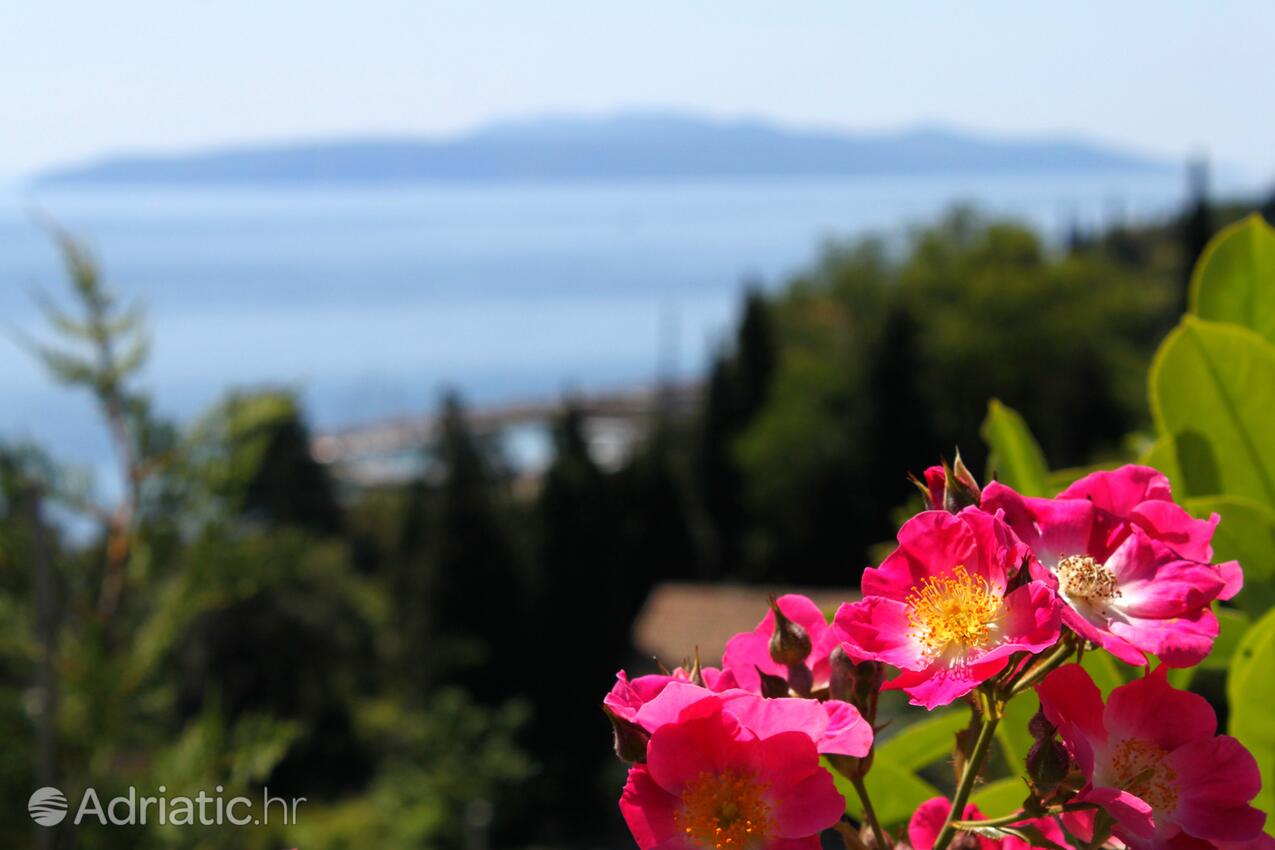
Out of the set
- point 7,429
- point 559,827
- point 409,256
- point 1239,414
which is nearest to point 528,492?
point 559,827

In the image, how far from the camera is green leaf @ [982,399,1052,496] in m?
1.15

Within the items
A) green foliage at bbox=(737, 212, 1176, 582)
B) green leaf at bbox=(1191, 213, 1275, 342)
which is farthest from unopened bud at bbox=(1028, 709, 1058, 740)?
green foliage at bbox=(737, 212, 1176, 582)

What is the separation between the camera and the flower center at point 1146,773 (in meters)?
0.63

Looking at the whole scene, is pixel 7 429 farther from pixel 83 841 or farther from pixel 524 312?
pixel 524 312

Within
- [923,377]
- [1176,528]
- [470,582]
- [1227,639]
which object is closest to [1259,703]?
[1227,639]

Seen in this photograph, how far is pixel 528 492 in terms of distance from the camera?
127ft

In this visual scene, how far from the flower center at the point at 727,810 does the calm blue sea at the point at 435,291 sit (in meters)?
37.5

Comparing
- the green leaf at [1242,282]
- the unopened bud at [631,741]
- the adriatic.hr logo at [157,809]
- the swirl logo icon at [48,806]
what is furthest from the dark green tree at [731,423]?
the unopened bud at [631,741]

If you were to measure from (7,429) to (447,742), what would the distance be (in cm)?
1703

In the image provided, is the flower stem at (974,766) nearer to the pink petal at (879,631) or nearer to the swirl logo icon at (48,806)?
the pink petal at (879,631)

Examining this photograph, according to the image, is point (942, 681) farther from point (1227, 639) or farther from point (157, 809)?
point (157, 809)

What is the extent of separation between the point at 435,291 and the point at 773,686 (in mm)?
124652

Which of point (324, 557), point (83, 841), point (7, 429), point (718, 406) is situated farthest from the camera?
point (718, 406)

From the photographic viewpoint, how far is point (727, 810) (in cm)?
60
